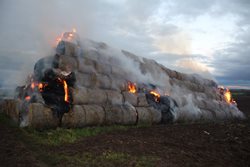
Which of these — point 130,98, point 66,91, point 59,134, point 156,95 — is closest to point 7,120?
point 66,91

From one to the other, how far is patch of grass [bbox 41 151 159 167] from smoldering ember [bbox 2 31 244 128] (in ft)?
12.8

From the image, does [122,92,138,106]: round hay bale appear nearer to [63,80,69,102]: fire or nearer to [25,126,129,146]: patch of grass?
Answer: [25,126,129,146]: patch of grass

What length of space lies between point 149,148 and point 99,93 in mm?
5931

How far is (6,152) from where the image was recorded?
363 inches

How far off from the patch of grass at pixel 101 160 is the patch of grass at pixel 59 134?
6.35 ft

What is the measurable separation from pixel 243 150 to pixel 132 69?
9860 millimetres

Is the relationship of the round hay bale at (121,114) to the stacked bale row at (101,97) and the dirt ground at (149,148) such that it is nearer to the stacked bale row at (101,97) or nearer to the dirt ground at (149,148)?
the stacked bale row at (101,97)

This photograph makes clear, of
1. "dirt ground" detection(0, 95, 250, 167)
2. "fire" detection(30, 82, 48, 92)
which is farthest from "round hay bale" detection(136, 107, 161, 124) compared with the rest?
"fire" detection(30, 82, 48, 92)

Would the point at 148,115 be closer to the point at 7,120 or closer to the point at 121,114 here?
the point at 121,114

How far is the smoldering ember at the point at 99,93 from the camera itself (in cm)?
1349

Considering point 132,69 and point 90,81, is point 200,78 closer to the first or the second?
point 132,69

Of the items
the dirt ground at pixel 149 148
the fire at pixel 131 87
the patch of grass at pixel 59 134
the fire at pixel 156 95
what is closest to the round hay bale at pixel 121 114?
the dirt ground at pixel 149 148

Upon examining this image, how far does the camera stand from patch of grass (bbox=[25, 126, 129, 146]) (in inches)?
442

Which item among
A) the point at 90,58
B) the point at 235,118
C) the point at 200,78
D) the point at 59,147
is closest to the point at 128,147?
the point at 59,147
